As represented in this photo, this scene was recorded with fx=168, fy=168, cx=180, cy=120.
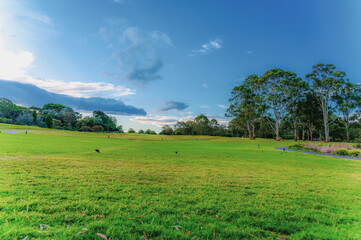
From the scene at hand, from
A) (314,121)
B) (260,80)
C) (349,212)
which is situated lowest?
(349,212)

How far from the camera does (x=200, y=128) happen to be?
78625 mm

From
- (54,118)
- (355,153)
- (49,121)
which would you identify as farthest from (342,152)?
(54,118)

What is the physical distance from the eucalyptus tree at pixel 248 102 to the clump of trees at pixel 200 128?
2922 cm

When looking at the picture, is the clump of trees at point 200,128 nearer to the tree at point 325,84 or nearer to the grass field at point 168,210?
the tree at point 325,84

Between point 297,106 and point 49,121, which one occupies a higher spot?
point 297,106

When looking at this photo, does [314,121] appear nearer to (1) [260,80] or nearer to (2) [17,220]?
(1) [260,80]

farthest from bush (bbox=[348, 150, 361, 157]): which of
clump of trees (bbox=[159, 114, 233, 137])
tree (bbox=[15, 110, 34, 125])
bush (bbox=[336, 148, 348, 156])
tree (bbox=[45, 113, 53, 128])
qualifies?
tree (bbox=[15, 110, 34, 125])

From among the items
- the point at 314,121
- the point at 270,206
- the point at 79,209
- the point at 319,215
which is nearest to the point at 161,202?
the point at 79,209

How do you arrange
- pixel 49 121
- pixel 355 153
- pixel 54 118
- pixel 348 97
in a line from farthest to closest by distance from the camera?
pixel 54 118, pixel 49 121, pixel 348 97, pixel 355 153

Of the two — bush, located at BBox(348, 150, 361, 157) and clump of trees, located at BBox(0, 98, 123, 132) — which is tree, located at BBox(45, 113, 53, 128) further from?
bush, located at BBox(348, 150, 361, 157)

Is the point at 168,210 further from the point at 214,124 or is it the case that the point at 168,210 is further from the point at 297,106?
the point at 214,124

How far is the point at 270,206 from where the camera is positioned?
3582 mm

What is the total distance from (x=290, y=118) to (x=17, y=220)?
5547 centimetres

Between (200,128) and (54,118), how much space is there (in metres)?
74.6
